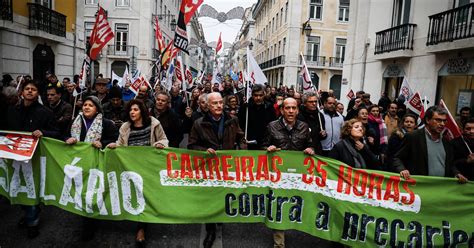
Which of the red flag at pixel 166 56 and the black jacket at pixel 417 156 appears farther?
the red flag at pixel 166 56

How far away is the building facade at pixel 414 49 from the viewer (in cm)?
1047

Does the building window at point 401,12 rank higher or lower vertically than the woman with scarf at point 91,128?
higher

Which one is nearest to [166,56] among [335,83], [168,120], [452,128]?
[168,120]

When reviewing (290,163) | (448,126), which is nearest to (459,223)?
(448,126)

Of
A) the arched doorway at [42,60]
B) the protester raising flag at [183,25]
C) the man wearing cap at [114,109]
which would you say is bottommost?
the man wearing cap at [114,109]

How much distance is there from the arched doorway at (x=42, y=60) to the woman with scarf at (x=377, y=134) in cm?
1395

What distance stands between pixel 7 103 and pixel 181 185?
2.97 metres

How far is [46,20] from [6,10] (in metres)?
2.46

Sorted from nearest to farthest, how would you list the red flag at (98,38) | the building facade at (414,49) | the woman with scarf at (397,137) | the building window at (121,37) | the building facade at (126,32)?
the woman with scarf at (397,137) → the red flag at (98,38) → the building facade at (414,49) → the building facade at (126,32) → the building window at (121,37)

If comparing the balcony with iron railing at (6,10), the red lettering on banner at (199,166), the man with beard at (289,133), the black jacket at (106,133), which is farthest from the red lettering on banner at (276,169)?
the balcony with iron railing at (6,10)

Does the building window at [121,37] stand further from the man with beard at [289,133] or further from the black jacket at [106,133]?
the man with beard at [289,133]

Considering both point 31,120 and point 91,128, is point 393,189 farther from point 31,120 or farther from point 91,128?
point 31,120

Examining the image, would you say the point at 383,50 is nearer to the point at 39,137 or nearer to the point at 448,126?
the point at 448,126

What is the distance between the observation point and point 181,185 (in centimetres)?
416
